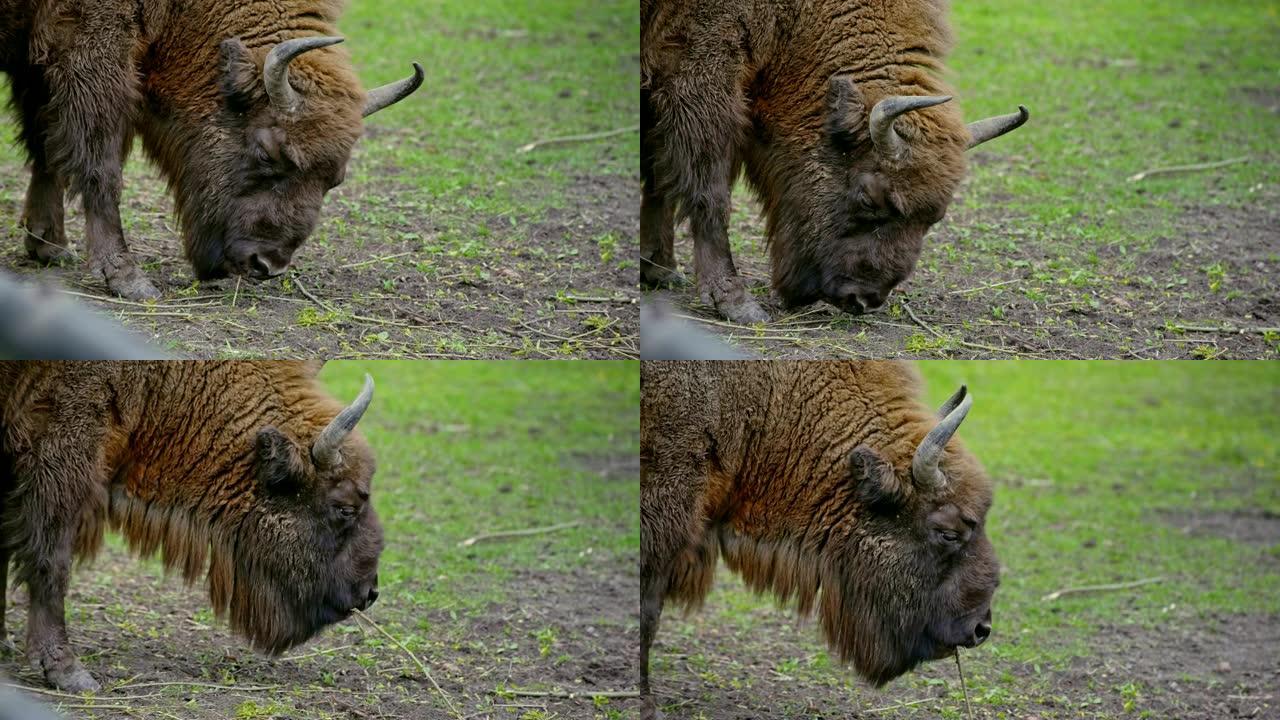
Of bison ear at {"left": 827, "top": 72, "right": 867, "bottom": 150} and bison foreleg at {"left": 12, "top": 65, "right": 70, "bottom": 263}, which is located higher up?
bison ear at {"left": 827, "top": 72, "right": 867, "bottom": 150}

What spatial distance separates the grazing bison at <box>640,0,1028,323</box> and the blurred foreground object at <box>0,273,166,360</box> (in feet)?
7.40

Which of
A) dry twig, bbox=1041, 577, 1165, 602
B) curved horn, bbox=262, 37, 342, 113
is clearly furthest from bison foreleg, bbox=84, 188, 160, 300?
dry twig, bbox=1041, 577, 1165, 602

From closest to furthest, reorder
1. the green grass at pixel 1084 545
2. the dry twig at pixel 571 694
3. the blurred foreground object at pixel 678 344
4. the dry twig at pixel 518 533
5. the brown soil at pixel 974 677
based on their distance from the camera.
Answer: the blurred foreground object at pixel 678 344 < the dry twig at pixel 571 694 < the brown soil at pixel 974 677 < the green grass at pixel 1084 545 < the dry twig at pixel 518 533

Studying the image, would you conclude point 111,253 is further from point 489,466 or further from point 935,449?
point 489,466

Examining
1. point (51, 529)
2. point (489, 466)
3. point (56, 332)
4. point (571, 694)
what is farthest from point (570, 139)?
point (51, 529)

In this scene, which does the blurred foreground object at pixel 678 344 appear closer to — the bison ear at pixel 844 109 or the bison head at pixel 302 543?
the bison ear at pixel 844 109

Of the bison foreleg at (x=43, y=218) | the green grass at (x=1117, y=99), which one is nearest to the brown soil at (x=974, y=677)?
the green grass at (x=1117, y=99)

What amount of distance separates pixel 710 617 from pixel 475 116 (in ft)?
11.5

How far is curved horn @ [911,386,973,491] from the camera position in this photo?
583cm

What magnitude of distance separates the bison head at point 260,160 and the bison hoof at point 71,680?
1.71 meters

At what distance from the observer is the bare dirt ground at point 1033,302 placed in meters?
6.24

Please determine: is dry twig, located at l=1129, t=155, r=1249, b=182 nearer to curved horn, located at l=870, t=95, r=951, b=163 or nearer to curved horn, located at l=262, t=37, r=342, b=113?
curved horn, located at l=870, t=95, r=951, b=163

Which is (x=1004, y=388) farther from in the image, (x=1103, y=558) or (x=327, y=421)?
(x=327, y=421)

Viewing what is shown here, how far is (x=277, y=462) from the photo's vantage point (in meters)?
6.11
